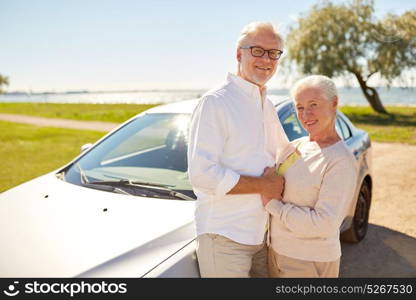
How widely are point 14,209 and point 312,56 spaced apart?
21663mm

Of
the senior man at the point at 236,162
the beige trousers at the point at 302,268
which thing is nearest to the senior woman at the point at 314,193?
the beige trousers at the point at 302,268

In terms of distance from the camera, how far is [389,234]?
15.3ft

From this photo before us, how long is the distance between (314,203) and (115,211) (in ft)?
3.80

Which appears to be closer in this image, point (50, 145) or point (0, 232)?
point (0, 232)

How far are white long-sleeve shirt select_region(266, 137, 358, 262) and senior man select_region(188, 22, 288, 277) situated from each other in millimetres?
85

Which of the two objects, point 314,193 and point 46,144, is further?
point 46,144

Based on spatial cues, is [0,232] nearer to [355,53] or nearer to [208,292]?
[208,292]

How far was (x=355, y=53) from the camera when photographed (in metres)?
22.4

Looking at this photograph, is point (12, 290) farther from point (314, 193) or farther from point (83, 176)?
point (314, 193)

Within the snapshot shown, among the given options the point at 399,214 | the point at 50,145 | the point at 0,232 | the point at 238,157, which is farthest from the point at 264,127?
the point at 50,145

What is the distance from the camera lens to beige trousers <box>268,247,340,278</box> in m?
1.99

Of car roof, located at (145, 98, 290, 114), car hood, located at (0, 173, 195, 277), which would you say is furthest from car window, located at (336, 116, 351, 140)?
car hood, located at (0, 173, 195, 277)

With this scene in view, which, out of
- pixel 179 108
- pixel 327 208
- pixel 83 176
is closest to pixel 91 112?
pixel 179 108

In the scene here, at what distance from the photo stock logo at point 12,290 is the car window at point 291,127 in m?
2.21
